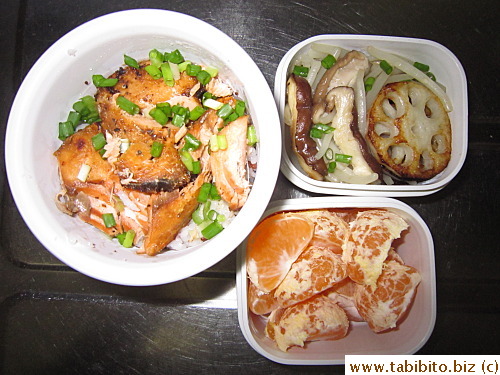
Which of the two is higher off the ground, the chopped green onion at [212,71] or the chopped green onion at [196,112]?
A: the chopped green onion at [212,71]

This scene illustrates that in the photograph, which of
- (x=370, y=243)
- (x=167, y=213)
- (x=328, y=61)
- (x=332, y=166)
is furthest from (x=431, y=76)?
(x=167, y=213)

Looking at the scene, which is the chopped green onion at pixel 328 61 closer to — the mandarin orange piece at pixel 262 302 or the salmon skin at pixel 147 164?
the salmon skin at pixel 147 164

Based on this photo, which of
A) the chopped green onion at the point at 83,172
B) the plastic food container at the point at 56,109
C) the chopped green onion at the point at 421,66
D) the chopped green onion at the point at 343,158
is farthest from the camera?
the chopped green onion at the point at 421,66

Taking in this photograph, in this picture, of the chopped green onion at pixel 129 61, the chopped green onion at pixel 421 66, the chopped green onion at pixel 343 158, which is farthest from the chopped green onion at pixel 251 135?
the chopped green onion at pixel 421 66

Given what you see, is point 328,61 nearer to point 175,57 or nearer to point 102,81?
point 175,57

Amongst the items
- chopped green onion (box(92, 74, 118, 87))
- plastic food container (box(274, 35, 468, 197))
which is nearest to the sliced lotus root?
plastic food container (box(274, 35, 468, 197))

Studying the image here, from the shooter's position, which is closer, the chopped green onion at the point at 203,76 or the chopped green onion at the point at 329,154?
the chopped green onion at the point at 203,76

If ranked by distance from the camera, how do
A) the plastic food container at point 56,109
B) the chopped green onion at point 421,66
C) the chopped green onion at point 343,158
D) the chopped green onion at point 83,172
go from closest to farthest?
the plastic food container at point 56,109, the chopped green onion at point 83,172, the chopped green onion at point 343,158, the chopped green onion at point 421,66
